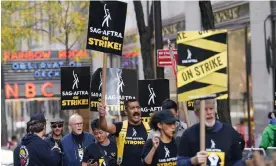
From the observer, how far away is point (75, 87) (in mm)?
14203

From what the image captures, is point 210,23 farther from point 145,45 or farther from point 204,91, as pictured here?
point 204,91

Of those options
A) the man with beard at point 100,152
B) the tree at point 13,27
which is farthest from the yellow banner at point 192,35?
the tree at point 13,27

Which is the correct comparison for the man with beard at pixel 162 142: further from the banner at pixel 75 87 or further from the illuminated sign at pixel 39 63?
the illuminated sign at pixel 39 63

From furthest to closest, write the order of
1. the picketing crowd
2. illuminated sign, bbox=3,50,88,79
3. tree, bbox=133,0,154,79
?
illuminated sign, bbox=3,50,88,79 < tree, bbox=133,0,154,79 < the picketing crowd

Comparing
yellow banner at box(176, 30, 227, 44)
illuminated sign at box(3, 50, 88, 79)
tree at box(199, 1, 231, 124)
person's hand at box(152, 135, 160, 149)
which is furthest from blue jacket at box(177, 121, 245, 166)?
illuminated sign at box(3, 50, 88, 79)

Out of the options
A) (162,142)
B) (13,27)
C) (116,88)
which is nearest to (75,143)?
(116,88)

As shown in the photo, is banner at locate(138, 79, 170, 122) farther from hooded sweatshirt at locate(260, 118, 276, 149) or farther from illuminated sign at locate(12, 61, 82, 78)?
illuminated sign at locate(12, 61, 82, 78)

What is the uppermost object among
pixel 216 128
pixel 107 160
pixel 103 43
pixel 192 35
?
pixel 103 43

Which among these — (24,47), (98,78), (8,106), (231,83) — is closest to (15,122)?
(8,106)

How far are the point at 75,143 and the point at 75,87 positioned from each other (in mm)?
2750

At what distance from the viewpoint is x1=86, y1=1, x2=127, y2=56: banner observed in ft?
35.6

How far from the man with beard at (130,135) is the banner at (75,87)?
4.04 m

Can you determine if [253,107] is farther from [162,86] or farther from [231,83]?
[162,86]

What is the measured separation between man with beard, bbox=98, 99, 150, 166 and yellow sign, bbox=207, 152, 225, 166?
2.45 m
